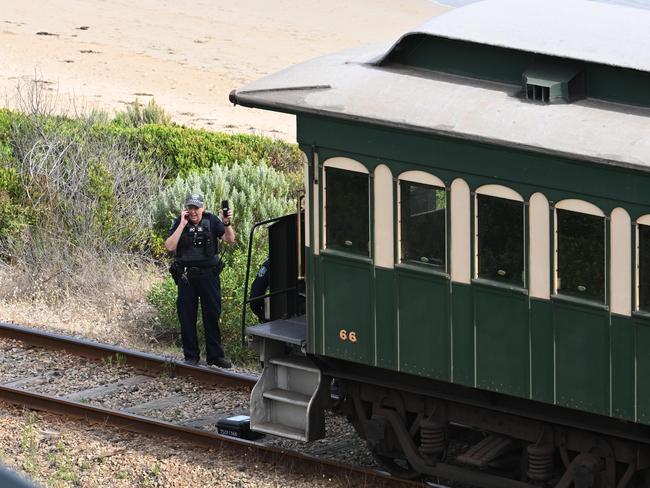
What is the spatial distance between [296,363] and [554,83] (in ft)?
9.36

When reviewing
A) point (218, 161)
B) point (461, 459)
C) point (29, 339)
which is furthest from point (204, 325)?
point (218, 161)

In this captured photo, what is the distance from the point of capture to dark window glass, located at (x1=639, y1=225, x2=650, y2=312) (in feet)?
26.7

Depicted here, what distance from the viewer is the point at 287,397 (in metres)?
10.1

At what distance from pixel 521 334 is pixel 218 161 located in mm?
12021

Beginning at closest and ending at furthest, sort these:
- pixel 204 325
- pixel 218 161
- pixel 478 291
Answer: pixel 478 291
pixel 204 325
pixel 218 161

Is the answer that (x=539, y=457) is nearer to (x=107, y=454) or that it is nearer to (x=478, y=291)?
(x=478, y=291)

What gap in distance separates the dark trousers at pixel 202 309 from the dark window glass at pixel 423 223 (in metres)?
3.80

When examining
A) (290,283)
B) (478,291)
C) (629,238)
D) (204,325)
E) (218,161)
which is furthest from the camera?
(218,161)

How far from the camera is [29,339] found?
44.8 ft

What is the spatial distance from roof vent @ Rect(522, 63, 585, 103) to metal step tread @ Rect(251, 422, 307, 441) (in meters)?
2.91

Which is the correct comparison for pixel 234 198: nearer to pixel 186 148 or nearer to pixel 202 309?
pixel 186 148

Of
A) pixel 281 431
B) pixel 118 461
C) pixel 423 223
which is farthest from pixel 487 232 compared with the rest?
pixel 118 461

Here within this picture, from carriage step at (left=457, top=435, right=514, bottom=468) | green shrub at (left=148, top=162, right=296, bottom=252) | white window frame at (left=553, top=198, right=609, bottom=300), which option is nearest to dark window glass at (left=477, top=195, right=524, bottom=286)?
white window frame at (left=553, top=198, right=609, bottom=300)

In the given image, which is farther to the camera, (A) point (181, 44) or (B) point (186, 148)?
(A) point (181, 44)
